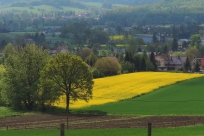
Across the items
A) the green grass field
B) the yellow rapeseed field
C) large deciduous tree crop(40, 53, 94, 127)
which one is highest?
large deciduous tree crop(40, 53, 94, 127)

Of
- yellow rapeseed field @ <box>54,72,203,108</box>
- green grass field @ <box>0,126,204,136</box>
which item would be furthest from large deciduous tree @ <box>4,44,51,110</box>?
green grass field @ <box>0,126,204,136</box>

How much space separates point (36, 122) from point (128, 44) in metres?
120

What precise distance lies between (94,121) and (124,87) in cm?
2036

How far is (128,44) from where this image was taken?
518 feet

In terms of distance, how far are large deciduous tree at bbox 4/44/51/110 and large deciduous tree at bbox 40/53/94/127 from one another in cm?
609

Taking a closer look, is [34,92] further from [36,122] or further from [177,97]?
[177,97]

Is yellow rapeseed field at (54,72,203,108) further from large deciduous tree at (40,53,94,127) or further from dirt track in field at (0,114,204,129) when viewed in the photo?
dirt track in field at (0,114,204,129)

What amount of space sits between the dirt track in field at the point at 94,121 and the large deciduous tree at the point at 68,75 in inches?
101

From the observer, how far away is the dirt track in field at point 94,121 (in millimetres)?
35219

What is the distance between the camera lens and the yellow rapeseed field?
172ft

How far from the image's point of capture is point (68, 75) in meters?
43.0

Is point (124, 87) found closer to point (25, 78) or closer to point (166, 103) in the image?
point (166, 103)

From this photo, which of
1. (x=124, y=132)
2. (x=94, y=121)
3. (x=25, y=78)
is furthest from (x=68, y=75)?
(x=124, y=132)

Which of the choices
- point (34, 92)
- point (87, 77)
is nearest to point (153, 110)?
point (87, 77)
